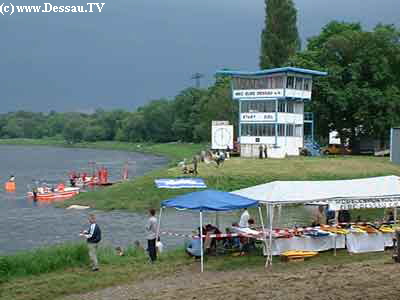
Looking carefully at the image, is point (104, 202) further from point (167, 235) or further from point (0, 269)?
point (0, 269)

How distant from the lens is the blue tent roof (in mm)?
21141

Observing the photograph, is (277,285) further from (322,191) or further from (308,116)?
(308,116)

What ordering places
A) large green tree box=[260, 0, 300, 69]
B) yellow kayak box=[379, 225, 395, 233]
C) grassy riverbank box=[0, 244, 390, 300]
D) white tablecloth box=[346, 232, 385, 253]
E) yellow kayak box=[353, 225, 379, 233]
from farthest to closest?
large green tree box=[260, 0, 300, 69], yellow kayak box=[379, 225, 395, 233], yellow kayak box=[353, 225, 379, 233], white tablecloth box=[346, 232, 385, 253], grassy riverbank box=[0, 244, 390, 300]

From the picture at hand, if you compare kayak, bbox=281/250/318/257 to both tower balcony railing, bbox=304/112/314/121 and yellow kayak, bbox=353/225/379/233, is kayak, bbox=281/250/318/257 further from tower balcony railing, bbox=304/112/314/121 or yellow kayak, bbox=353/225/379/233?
tower balcony railing, bbox=304/112/314/121

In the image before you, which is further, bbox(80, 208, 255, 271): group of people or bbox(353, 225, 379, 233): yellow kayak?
bbox(353, 225, 379, 233): yellow kayak

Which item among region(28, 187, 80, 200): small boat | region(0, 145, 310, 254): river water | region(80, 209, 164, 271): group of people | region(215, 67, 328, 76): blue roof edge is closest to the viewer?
region(80, 209, 164, 271): group of people

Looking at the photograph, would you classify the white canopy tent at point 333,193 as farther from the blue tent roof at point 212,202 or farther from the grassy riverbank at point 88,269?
the grassy riverbank at point 88,269

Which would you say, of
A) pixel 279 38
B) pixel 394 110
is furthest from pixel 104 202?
pixel 279 38

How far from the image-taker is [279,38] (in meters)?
97.1

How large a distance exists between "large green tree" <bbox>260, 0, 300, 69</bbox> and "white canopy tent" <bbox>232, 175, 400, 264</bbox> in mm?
72449

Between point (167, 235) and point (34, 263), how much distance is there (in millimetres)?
13647

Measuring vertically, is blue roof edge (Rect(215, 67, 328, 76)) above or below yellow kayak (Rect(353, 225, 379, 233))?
above

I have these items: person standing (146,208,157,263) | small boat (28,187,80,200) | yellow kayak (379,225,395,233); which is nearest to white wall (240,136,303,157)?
small boat (28,187,80,200)

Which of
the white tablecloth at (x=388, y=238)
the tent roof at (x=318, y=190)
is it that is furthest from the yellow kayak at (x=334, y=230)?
the white tablecloth at (x=388, y=238)
